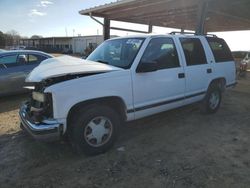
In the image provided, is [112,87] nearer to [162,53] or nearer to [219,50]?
[162,53]

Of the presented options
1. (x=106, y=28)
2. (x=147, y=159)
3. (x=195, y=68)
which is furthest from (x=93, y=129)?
(x=106, y=28)

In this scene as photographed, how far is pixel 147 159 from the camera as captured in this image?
13.9 feet

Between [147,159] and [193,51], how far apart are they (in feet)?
9.10

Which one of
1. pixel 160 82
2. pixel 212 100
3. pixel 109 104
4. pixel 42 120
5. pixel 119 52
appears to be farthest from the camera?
pixel 212 100

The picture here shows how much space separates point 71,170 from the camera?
12.9 ft

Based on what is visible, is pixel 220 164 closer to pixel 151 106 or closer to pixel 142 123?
pixel 151 106

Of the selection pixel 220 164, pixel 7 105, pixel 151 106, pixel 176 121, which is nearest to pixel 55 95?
pixel 151 106

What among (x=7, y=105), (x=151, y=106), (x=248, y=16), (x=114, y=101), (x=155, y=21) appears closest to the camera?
(x=114, y=101)

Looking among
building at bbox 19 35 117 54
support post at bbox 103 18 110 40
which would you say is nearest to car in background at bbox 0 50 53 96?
support post at bbox 103 18 110 40

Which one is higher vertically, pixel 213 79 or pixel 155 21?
pixel 155 21

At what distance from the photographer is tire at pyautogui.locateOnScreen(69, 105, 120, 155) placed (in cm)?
403

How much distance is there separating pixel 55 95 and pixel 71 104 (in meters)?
0.26

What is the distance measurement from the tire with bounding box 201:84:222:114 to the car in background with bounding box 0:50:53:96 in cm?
521

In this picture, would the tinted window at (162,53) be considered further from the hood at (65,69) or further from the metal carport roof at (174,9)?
the metal carport roof at (174,9)
